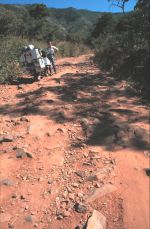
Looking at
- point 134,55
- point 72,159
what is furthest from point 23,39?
point 72,159

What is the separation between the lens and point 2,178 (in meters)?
5.52

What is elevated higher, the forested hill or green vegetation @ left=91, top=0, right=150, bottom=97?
the forested hill

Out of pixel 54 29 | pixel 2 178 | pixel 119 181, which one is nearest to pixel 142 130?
pixel 119 181

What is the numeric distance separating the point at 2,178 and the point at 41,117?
222 centimetres

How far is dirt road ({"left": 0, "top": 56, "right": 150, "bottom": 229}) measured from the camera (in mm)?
4871

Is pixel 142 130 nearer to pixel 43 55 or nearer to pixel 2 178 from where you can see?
pixel 2 178

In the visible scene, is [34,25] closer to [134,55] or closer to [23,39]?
[23,39]

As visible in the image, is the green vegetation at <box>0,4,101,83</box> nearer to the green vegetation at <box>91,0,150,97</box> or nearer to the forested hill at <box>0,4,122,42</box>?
the forested hill at <box>0,4,122,42</box>

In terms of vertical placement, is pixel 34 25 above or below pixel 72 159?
above

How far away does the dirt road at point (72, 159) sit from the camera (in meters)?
4.87

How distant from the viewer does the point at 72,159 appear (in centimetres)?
602

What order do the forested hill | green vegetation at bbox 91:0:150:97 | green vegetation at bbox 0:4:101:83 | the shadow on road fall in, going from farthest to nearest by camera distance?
the forested hill
green vegetation at bbox 91:0:150:97
green vegetation at bbox 0:4:101:83
the shadow on road

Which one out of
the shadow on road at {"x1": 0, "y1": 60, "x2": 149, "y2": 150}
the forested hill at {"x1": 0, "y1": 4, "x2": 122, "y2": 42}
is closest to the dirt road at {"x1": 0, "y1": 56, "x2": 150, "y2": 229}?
the shadow on road at {"x1": 0, "y1": 60, "x2": 149, "y2": 150}

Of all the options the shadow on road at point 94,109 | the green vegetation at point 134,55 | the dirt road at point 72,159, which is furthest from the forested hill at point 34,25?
the dirt road at point 72,159
